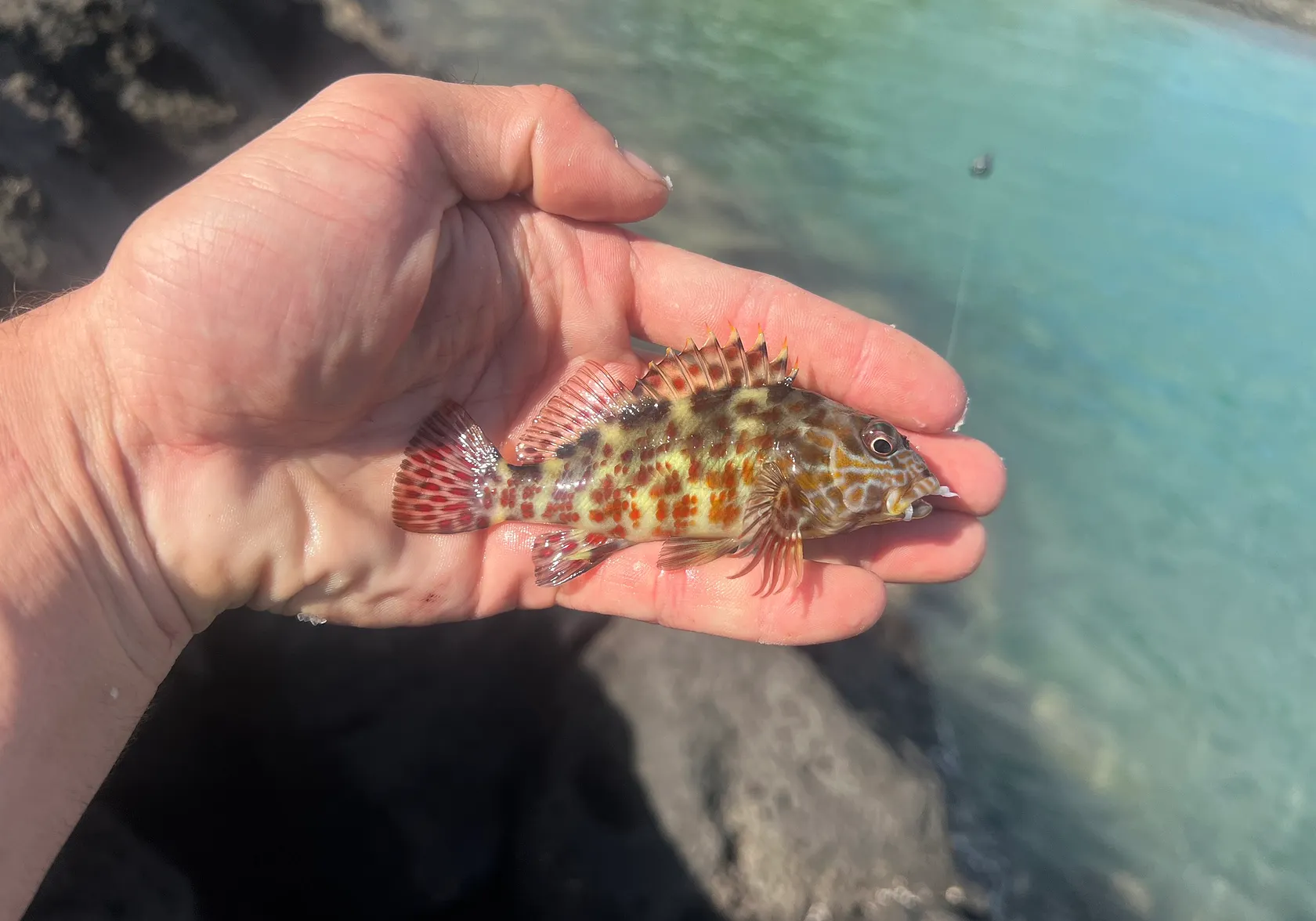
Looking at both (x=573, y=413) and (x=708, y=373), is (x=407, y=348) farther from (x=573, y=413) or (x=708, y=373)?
(x=708, y=373)

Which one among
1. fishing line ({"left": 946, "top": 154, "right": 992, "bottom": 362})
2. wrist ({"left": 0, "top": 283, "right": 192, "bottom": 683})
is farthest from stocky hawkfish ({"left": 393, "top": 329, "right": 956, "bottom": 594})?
fishing line ({"left": 946, "top": 154, "right": 992, "bottom": 362})

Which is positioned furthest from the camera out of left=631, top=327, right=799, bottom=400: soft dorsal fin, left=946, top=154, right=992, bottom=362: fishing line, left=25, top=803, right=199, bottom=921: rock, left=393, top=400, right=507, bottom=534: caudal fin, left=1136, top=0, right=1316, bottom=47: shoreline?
left=1136, top=0, right=1316, bottom=47: shoreline

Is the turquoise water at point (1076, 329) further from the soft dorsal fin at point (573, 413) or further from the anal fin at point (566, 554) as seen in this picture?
the soft dorsal fin at point (573, 413)

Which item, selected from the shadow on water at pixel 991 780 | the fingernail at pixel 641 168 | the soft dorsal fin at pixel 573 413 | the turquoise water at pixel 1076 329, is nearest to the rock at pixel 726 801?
the shadow on water at pixel 991 780

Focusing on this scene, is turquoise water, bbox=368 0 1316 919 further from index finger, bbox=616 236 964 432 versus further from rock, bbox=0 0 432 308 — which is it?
rock, bbox=0 0 432 308

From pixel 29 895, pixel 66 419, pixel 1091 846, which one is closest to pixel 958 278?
pixel 1091 846

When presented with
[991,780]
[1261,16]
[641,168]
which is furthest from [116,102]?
[1261,16]
